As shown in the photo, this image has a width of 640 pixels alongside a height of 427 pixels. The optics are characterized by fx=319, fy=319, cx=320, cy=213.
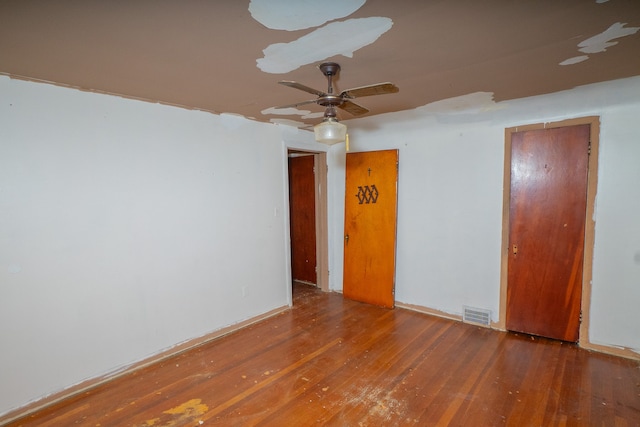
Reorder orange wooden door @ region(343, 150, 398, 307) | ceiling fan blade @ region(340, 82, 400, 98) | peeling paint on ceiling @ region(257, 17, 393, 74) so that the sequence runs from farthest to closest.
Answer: orange wooden door @ region(343, 150, 398, 307) → ceiling fan blade @ region(340, 82, 400, 98) → peeling paint on ceiling @ region(257, 17, 393, 74)

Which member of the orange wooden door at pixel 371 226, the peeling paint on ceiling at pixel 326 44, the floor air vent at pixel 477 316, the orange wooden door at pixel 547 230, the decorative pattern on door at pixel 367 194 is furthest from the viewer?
the decorative pattern on door at pixel 367 194

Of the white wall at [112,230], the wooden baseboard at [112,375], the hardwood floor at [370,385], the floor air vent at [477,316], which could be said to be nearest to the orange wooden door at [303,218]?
the white wall at [112,230]

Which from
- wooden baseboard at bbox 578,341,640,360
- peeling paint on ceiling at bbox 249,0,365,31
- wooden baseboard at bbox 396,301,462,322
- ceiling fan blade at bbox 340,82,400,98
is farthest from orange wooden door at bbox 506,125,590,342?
peeling paint on ceiling at bbox 249,0,365,31

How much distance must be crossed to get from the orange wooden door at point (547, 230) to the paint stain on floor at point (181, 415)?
304 cm

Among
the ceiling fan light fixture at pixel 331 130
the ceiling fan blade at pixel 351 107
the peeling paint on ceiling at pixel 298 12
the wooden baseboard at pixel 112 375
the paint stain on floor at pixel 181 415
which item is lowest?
the paint stain on floor at pixel 181 415

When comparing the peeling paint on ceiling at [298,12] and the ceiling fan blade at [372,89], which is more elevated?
the peeling paint on ceiling at [298,12]

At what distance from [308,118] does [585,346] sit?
3.49m

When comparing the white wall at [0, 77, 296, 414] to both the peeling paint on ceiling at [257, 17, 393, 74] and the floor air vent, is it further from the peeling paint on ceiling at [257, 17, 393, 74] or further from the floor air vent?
the floor air vent

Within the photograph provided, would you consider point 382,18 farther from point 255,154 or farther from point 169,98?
point 255,154

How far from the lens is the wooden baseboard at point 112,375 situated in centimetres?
216

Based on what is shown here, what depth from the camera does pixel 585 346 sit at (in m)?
2.96

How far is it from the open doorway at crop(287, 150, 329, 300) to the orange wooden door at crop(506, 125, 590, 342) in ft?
7.87

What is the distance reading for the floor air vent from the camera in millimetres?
3465

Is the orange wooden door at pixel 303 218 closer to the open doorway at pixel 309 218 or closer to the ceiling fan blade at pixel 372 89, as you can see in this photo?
the open doorway at pixel 309 218
